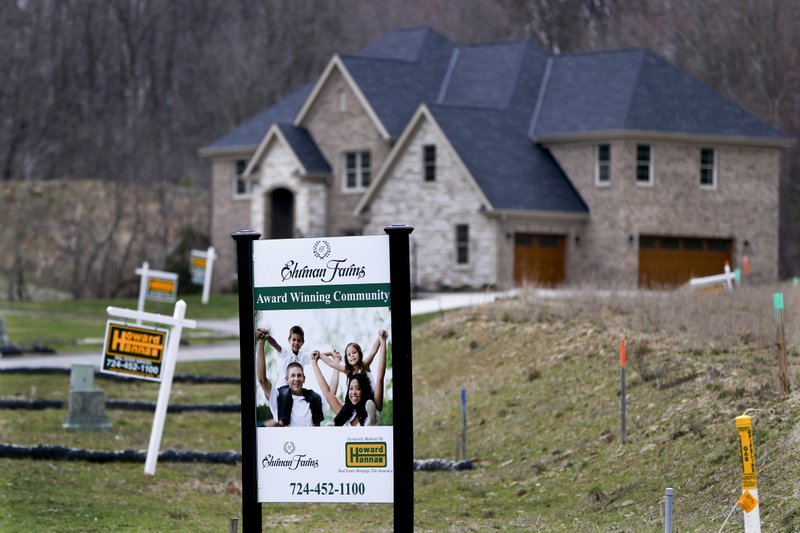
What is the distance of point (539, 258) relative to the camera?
47.4 m

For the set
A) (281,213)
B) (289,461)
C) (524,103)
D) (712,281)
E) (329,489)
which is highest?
(524,103)

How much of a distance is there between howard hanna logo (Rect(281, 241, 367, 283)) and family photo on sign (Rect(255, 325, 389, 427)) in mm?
460

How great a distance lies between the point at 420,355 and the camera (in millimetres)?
28734

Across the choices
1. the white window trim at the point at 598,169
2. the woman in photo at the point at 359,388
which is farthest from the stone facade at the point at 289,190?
the woman in photo at the point at 359,388

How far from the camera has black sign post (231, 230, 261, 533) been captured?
12.1m

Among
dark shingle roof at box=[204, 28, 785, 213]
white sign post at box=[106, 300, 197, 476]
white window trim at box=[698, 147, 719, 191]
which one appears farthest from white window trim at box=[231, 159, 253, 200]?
white sign post at box=[106, 300, 197, 476]

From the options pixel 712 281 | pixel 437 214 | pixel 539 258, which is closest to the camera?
pixel 712 281

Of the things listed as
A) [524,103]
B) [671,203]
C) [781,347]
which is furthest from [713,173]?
[781,347]

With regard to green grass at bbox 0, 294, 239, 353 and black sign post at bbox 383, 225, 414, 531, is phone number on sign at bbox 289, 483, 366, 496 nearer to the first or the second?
black sign post at bbox 383, 225, 414, 531

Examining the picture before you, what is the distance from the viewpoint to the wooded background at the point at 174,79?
62.2 metres

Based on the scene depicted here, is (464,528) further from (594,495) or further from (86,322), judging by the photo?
(86,322)

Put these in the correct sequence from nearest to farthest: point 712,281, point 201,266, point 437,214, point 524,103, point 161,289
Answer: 1. point 161,289
2. point 712,281
3. point 437,214
4. point 201,266
5. point 524,103

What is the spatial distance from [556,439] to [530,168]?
29.8m

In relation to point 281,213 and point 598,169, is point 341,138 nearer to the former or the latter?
point 281,213
